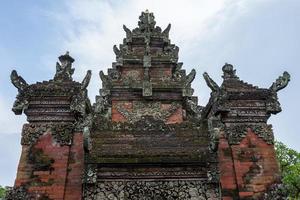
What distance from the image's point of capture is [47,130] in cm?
904

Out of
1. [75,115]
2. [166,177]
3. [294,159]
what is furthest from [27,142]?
[294,159]

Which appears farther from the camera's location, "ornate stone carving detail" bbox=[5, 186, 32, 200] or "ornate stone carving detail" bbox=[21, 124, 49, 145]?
"ornate stone carving detail" bbox=[21, 124, 49, 145]

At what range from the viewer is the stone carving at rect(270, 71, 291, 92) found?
968 centimetres

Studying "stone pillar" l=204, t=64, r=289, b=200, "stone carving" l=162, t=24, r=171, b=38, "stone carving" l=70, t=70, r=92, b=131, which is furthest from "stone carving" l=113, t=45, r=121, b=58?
"stone pillar" l=204, t=64, r=289, b=200

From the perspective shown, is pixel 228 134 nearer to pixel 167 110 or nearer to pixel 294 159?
pixel 167 110

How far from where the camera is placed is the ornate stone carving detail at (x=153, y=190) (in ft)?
26.2

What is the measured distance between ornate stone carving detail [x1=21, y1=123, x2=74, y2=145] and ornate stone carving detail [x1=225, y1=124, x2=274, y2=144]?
4300 millimetres

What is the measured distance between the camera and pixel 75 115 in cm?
916

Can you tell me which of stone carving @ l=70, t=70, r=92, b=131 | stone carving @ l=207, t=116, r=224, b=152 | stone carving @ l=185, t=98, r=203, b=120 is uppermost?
stone carving @ l=185, t=98, r=203, b=120

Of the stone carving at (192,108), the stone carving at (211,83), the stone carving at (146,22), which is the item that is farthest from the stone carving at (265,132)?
the stone carving at (146,22)

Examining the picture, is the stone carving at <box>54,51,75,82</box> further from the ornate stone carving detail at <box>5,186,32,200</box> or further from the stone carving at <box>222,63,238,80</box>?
the stone carving at <box>222,63,238,80</box>

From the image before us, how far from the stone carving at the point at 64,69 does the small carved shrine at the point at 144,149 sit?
0.10ft

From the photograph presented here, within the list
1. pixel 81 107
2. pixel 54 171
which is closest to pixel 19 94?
pixel 81 107

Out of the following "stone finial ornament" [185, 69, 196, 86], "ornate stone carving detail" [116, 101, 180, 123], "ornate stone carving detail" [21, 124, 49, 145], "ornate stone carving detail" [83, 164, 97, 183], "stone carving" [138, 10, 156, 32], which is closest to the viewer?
"ornate stone carving detail" [83, 164, 97, 183]
